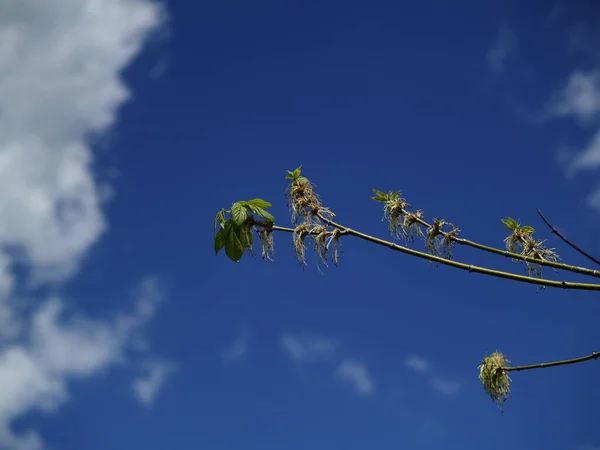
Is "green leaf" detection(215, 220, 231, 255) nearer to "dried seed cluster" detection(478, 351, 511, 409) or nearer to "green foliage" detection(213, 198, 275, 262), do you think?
"green foliage" detection(213, 198, 275, 262)

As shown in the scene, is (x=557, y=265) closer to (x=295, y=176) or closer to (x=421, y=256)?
(x=421, y=256)

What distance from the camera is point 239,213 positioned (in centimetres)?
467

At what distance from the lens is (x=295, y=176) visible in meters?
5.23

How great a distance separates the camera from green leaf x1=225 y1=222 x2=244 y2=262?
15.6 feet

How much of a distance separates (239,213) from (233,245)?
278 mm

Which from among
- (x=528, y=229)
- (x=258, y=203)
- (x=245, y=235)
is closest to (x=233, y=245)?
(x=245, y=235)

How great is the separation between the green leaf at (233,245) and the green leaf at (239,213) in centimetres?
11

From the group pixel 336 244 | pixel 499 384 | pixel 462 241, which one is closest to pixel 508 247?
pixel 499 384

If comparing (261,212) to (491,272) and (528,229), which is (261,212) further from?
(528,229)

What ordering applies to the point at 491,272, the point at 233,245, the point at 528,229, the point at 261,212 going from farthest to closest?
the point at 528,229, the point at 233,245, the point at 261,212, the point at 491,272

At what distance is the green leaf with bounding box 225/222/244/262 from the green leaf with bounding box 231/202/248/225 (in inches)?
4.3

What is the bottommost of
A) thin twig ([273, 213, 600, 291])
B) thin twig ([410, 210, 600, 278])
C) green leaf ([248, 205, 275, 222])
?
thin twig ([273, 213, 600, 291])

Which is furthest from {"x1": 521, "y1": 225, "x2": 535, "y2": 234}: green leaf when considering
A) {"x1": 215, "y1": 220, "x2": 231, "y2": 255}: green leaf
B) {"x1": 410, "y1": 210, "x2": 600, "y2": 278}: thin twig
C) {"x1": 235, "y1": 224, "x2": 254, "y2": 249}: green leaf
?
{"x1": 215, "y1": 220, "x2": 231, "y2": 255}: green leaf

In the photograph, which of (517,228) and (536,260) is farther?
(517,228)
